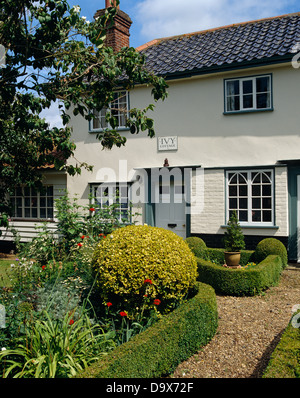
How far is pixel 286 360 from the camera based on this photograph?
160 inches

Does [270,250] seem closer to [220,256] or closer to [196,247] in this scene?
[220,256]

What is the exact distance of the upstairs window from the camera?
12.0 m

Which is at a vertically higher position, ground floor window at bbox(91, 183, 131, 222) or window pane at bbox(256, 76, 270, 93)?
window pane at bbox(256, 76, 270, 93)

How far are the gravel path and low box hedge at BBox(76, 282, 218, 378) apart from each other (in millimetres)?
186

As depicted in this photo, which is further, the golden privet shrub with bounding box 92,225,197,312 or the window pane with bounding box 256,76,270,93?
the window pane with bounding box 256,76,270,93

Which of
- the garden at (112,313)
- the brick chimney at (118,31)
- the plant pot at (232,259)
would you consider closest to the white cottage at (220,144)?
the brick chimney at (118,31)

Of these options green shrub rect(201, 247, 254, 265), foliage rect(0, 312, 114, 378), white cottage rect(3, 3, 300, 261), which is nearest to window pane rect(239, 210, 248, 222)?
white cottage rect(3, 3, 300, 261)

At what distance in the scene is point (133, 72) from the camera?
264 inches

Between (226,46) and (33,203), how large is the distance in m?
9.61

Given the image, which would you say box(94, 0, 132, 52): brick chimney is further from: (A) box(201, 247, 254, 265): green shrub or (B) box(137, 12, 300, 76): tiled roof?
(A) box(201, 247, 254, 265): green shrub

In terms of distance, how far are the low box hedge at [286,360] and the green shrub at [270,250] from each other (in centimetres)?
596

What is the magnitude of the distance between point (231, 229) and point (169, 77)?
234 inches
